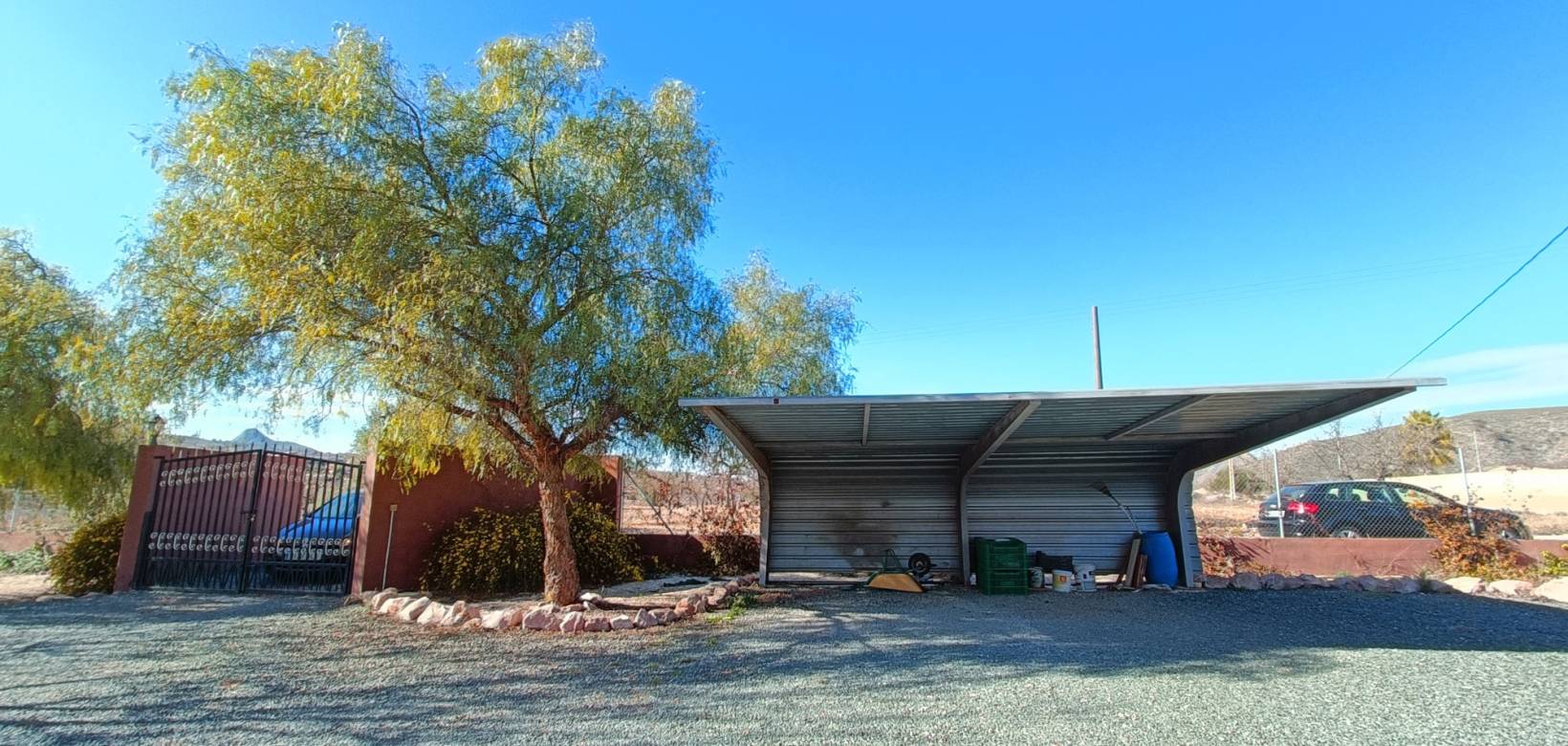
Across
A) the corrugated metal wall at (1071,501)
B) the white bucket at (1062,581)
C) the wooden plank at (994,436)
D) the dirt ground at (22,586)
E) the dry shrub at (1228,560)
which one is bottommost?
the dirt ground at (22,586)

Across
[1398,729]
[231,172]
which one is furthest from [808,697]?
[231,172]

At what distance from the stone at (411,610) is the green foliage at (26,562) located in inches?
348

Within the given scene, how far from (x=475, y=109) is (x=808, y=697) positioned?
240 inches

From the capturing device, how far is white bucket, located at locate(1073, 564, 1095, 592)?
428 inches

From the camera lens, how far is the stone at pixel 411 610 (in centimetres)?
787

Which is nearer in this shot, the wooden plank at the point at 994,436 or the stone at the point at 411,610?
the stone at the point at 411,610

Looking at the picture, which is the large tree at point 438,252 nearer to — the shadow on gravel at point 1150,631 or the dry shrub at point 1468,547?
the shadow on gravel at point 1150,631

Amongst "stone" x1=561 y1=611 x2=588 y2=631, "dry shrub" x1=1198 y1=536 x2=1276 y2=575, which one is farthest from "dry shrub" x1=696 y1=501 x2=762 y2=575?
"dry shrub" x1=1198 y1=536 x2=1276 y2=575

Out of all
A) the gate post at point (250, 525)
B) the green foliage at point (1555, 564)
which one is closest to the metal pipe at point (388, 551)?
the gate post at point (250, 525)

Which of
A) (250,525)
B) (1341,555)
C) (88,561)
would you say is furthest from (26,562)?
(1341,555)

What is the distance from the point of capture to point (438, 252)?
654 centimetres

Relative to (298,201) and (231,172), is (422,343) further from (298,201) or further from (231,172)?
(231,172)

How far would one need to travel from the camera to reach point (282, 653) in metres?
6.33

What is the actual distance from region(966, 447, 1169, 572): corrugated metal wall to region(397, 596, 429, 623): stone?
764cm
